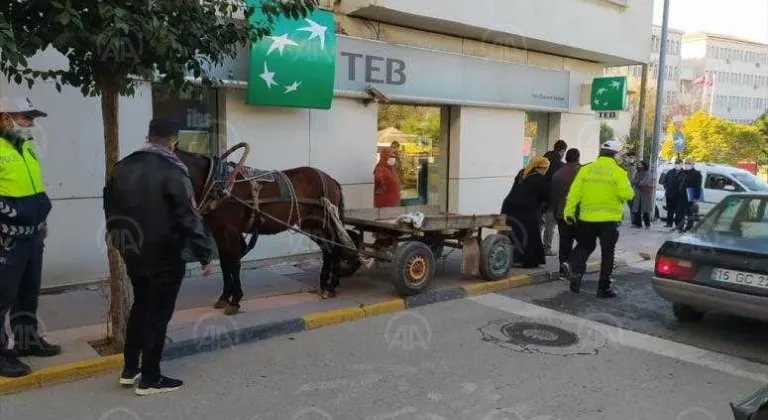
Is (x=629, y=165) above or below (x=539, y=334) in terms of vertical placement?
above

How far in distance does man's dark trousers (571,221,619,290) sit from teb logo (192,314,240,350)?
4.34 meters

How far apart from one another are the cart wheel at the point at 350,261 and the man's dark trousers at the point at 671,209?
9.74 m

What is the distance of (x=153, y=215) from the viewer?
418 cm

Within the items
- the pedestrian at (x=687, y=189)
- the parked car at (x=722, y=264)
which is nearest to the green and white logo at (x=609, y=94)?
the pedestrian at (x=687, y=189)

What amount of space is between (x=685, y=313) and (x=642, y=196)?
8.31 m

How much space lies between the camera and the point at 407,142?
11.2 metres

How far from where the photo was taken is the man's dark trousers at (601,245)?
7488 millimetres

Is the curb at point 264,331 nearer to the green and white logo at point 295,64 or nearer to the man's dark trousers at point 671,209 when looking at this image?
the green and white logo at point 295,64

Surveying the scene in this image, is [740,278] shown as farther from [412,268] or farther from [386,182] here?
[386,182]

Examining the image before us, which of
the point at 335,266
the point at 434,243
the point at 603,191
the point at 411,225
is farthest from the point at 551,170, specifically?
the point at 335,266

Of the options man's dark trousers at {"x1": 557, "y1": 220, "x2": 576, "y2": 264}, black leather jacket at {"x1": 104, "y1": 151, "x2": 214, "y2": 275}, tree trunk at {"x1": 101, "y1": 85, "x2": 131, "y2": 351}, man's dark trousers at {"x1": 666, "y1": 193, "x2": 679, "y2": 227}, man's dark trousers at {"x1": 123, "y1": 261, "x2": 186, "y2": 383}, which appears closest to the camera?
black leather jacket at {"x1": 104, "y1": 151, "x2": 214, "y2": 275}

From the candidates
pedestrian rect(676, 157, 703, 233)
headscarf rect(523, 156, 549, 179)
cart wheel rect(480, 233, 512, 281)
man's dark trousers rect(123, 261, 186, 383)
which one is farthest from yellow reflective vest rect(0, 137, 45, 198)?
pedestrian rect(676, 157, 703, 233)

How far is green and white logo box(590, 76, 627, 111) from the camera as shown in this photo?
13.2 metres

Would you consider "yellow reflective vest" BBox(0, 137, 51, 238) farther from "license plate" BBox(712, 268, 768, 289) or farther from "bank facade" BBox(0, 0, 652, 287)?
"license plate" BBox(712, 268, 768, 289)
